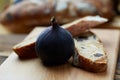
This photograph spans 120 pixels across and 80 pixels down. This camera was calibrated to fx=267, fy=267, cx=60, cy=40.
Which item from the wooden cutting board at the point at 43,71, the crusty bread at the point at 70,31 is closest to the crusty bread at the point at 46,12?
the crusty bread at the point at 70,31

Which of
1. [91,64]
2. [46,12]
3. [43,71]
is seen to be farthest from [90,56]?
[46,12]

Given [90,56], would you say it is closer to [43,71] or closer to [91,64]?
[91,64]

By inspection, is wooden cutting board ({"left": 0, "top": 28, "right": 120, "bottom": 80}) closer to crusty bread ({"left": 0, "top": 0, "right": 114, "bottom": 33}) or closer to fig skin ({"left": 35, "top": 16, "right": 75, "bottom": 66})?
fig skin ({"left": 35, "top": 16, "right": 75, "bottom": 66})

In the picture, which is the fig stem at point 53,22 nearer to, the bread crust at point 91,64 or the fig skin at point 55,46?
the fig skin at point 55,46

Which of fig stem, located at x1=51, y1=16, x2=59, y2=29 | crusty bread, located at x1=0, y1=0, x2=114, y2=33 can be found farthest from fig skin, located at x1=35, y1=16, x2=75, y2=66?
crusty bread, located at x1=0, y1=0, x2=114, y2=33

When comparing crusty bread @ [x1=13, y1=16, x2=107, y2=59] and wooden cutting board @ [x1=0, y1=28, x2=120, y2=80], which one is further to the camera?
crusty bread @ [x1=13, y1=16, x2=107, y2=59]

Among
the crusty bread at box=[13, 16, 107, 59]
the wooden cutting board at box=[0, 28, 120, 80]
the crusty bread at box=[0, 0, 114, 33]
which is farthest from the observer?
the crusty bread at box=[0, 0, 114, 33]
